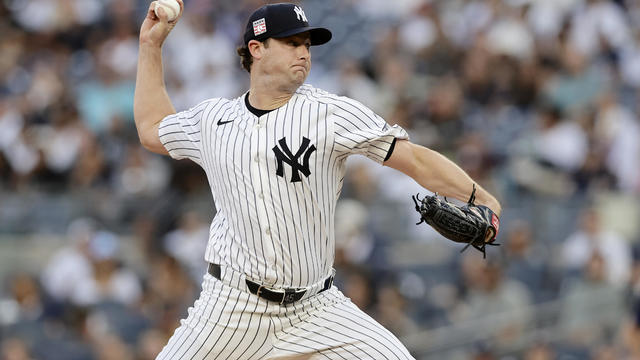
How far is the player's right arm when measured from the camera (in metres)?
4.45

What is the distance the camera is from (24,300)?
920cm

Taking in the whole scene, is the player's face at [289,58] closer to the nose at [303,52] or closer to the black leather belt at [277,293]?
the nose at [303,52]

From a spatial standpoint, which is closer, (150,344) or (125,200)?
(150,344)

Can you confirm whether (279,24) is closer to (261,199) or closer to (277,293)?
(261,199)

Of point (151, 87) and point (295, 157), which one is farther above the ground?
point (151, 87)

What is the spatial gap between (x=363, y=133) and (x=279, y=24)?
569mm

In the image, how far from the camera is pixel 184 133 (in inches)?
168

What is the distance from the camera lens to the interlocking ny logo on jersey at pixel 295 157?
3.95 metres

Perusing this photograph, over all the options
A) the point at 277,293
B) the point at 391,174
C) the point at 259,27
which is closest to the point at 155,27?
the point at 259,27

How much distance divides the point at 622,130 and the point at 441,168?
656cm

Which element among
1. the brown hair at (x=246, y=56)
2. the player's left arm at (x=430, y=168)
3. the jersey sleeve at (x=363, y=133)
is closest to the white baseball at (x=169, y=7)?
the brown hair at (x=246, y=56)

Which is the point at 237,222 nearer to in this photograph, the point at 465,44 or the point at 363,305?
the point at 363,305

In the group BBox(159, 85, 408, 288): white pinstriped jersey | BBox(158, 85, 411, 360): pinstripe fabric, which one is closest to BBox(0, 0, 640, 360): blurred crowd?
BBox(158, 85, 411, 360): pinstripe fabric

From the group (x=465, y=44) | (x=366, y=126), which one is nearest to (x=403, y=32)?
(x=465, y=44)
